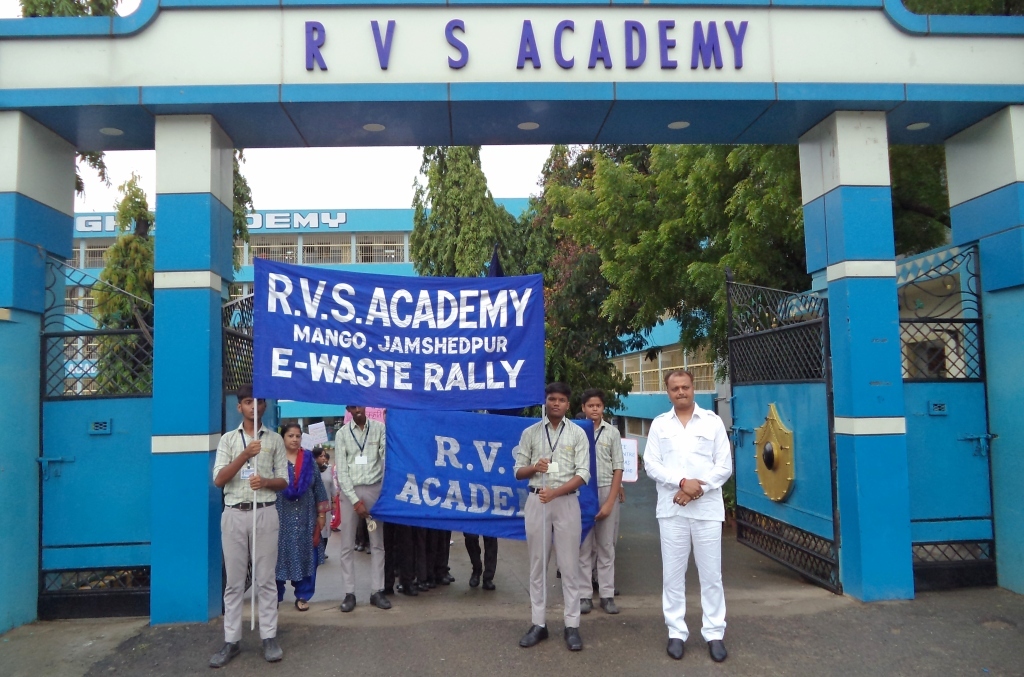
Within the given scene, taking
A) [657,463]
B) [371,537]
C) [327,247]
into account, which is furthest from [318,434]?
[327,247]

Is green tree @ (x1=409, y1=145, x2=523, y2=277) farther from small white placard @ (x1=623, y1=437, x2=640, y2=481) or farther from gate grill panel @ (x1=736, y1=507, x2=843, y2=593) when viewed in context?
gate grill panel @ (x1=736, y1=507, x2=843, y2=593)

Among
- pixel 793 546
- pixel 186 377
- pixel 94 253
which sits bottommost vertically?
pixel 793 546

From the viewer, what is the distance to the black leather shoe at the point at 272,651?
5496mm

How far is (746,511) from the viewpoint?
28.8 feet

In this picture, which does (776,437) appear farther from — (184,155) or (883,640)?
(184,155)

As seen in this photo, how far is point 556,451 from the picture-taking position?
5.77 meters

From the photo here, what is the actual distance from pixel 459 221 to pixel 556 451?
1264 centimetres

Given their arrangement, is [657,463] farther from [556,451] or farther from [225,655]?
[225,655]

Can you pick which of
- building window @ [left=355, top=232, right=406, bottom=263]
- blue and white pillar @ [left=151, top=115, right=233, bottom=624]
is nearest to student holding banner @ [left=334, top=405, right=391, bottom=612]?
blue and white pillar @ [left=151, top=115, right=233, bottom=624]

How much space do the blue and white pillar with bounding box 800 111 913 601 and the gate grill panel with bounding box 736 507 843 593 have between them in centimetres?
22

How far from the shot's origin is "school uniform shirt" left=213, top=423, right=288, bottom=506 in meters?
5.56

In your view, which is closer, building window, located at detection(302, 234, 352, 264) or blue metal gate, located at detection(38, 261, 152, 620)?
blue metal gate, located at detection(38, 261, 152, 620)

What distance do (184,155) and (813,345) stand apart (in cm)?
576

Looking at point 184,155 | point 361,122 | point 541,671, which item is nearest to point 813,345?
point 541,671
